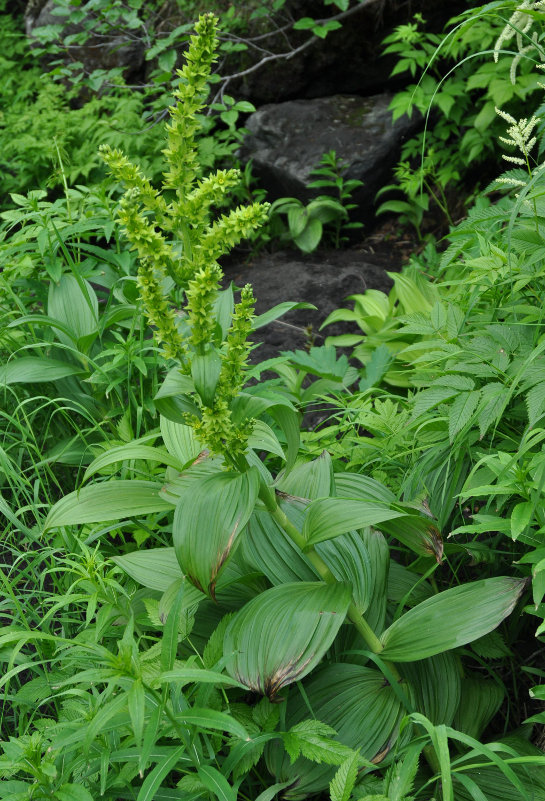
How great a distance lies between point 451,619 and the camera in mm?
1547

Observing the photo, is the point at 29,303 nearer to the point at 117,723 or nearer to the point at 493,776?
the point at 117,723

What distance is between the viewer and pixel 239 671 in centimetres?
146

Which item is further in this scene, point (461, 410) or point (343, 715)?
point (461, 410)

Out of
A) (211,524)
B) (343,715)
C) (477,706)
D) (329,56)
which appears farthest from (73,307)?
(329,56)

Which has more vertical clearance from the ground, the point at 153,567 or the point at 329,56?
the point at 329,56

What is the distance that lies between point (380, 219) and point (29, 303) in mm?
2545

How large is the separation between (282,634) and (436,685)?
0.44 metres

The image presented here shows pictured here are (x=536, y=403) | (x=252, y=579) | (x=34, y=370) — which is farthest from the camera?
(x=34, y=370)

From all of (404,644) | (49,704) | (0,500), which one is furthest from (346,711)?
(0,500)

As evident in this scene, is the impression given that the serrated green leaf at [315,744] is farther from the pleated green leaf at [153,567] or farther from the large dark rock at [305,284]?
the large dark rock at [305,284]

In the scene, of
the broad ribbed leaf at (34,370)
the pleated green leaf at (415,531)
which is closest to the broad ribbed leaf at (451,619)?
the pleated green leaf at (415,531)

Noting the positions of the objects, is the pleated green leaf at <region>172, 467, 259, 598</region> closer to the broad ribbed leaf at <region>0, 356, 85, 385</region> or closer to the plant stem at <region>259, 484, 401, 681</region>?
the plant stem at <region>259, 484, 401, 681</region>

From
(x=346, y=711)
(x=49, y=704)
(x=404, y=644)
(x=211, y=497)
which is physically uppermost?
(x=211, y=497)

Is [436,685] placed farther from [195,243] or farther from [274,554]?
[195,243]
